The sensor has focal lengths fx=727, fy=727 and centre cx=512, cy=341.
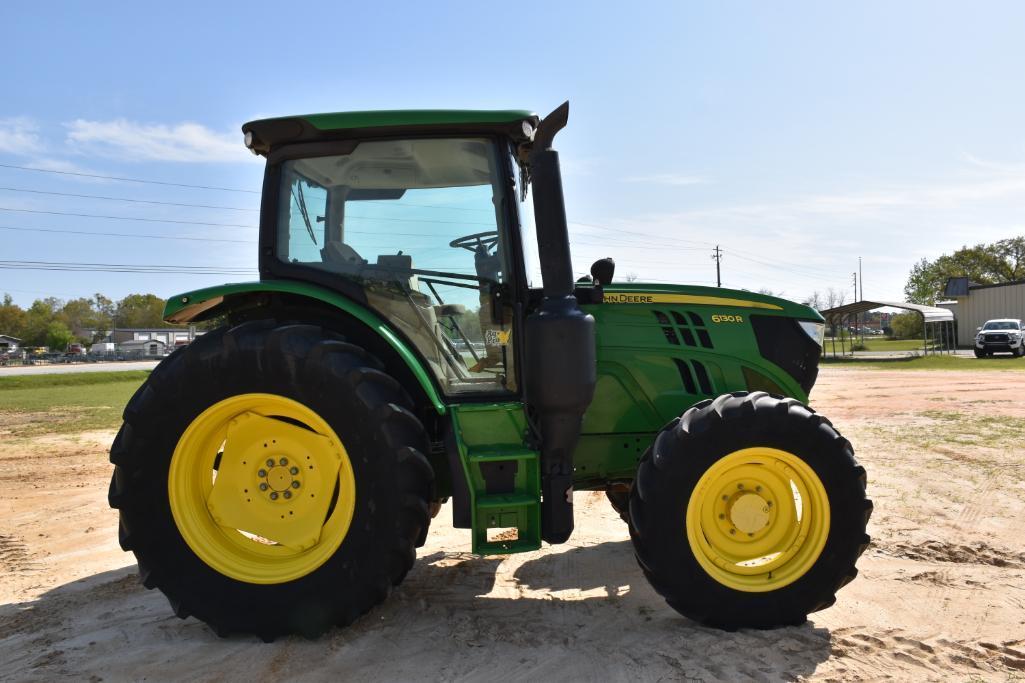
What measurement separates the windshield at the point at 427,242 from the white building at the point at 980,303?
143 feet

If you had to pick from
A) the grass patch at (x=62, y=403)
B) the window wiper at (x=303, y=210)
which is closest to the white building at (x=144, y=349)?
the grass patch at (x=62, y=403)

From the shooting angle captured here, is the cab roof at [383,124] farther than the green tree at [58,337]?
No

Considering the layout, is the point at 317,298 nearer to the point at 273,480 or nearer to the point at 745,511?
the point at 273,480

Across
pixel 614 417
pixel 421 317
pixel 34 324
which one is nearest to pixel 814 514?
pixel 614 417

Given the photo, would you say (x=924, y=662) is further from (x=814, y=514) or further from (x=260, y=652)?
(x=260, y=652)

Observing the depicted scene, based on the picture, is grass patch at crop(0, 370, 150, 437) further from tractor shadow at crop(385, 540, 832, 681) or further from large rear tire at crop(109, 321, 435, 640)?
tractor shadow at crop(385, 540, 832, 681)

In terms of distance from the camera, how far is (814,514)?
10.8ft

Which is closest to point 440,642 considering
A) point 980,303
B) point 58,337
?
point 980,303

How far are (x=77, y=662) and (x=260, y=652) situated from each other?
→ 2.41ft

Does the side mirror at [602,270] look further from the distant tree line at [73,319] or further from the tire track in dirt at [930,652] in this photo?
the distant tree line at [73,319]

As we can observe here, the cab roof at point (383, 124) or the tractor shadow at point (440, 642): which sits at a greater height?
the cab roof at point (383, 124)

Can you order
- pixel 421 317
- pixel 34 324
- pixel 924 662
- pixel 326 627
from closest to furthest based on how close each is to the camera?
pixel 924 662
pixel 326 627
pixel 421 317
pixel 34 324

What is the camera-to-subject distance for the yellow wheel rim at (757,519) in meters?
3.23

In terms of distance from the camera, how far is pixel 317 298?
11.2 ft
